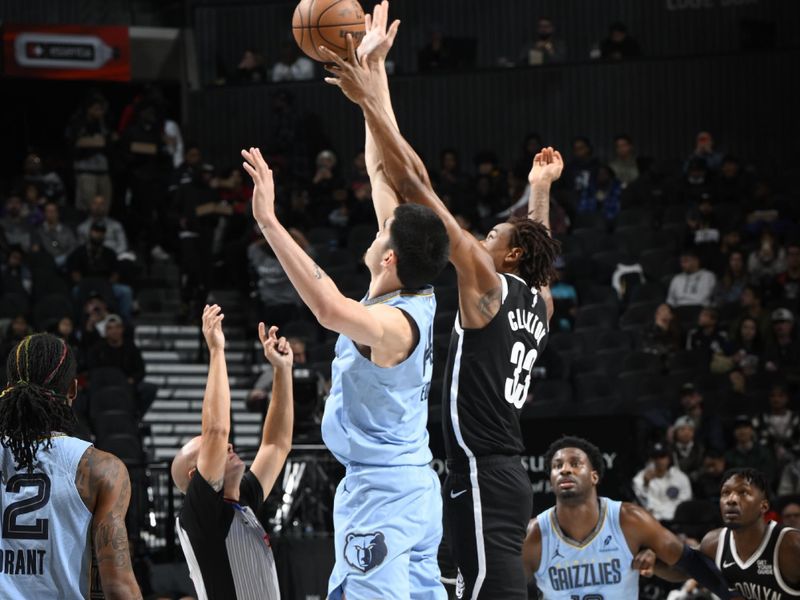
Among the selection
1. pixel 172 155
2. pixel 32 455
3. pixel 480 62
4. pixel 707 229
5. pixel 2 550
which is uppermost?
pixel 480 62

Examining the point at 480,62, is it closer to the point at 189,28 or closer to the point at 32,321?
the point at 189,28

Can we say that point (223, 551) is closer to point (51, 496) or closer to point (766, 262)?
point (51, 496)

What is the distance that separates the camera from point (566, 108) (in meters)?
20.0

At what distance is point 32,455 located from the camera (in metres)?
4.34

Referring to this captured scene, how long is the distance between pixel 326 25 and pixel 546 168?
1.26 m

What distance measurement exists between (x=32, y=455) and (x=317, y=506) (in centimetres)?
682

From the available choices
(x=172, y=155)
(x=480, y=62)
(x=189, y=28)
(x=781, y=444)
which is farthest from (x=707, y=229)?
(x=189, y=28)

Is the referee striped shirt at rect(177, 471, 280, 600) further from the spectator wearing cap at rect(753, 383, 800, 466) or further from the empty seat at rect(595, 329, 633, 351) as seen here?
the empty seat at rect(595, 329, 633, 351)

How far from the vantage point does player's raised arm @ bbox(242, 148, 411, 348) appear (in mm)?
4562

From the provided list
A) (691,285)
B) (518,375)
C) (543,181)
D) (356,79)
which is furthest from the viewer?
(691,285)

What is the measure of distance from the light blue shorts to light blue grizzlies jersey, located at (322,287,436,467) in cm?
7

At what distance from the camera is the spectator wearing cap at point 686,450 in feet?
41.4

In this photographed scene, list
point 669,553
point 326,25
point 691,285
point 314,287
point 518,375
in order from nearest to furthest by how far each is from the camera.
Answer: point 314,287, point 518,375, point 326,25, point 669,553, point 691,285

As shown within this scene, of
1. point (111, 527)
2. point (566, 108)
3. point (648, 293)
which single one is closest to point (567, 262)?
point (648, 293)
